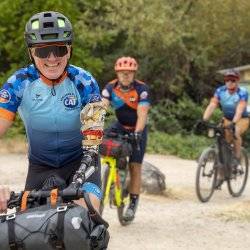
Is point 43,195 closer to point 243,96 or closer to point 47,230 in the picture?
point 47,230

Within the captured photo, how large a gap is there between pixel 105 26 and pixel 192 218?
1611cm

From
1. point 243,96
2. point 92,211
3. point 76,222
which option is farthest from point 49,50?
point 243,96

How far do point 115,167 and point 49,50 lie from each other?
4.71 metres

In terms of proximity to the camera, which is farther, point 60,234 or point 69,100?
point 69,100

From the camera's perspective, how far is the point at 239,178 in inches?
509

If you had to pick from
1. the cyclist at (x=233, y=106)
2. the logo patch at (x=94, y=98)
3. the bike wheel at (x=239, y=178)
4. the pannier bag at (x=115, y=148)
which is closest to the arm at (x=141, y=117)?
the pannier bag at (x=115, y=148)

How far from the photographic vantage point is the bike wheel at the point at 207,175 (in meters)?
11.8

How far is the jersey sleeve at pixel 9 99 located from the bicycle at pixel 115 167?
13.9 ft

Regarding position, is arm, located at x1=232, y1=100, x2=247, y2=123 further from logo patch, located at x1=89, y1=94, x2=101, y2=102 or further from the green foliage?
the green foliage

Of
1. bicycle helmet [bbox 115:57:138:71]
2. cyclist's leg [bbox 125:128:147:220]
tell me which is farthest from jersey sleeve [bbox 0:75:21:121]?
cyclist's leg [bbox 125:128:147:220]

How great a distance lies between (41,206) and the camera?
11.6ft

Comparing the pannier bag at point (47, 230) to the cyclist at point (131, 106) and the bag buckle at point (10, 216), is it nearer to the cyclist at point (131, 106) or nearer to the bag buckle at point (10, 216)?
the bag buckle at point (10, 216)

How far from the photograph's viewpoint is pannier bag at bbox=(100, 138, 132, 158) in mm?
8562

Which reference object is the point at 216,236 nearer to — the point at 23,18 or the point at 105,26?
the point at 23,18
